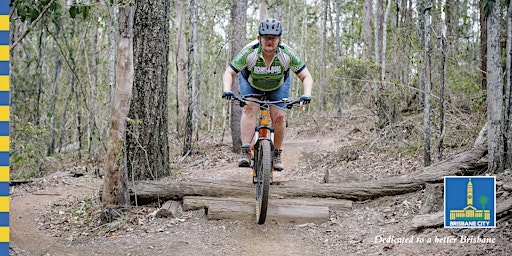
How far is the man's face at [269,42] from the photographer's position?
17.9ft

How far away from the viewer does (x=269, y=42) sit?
216 inches

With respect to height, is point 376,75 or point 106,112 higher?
point 376,75

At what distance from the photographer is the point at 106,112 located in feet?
42.9

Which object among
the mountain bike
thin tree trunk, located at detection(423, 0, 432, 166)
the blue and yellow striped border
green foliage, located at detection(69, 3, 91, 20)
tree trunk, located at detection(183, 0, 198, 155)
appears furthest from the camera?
tree trunk, located at detection(183, 0, 198, 155)

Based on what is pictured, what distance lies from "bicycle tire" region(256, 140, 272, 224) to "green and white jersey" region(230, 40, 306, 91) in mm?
810

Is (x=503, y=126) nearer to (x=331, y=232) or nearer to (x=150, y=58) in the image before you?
(x=331, y=232)

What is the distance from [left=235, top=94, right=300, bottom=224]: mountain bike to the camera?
16.9 feet

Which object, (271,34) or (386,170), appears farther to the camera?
(386,170)

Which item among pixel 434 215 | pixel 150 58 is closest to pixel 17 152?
pixel 150 58

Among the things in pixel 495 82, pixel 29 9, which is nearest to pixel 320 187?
pixel 495 82

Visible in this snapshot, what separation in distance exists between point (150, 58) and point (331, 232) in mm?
3294

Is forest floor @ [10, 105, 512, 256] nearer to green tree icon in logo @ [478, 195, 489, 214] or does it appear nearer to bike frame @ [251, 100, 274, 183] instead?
green tree icon in logo @ [478, 195, 489, 214]

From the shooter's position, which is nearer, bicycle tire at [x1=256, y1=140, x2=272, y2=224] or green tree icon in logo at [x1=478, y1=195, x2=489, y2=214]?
green tree icon in logo at [x1=478, y1=195, x2=489, y2=214]

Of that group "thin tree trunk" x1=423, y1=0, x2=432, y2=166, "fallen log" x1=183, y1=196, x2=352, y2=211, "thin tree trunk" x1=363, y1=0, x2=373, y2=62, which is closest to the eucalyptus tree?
"thin tree trunk" x1=423, y1=0, x2=432, y2=166
